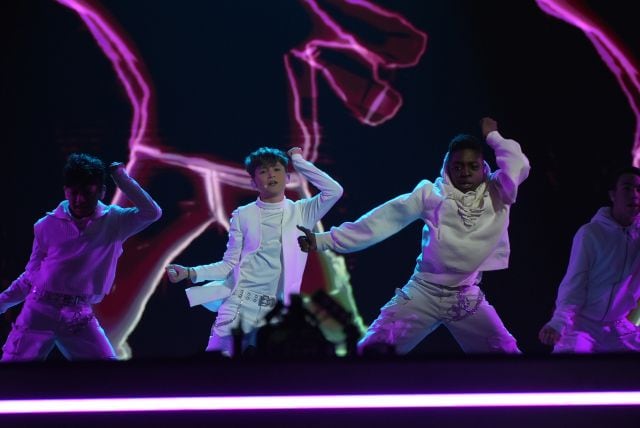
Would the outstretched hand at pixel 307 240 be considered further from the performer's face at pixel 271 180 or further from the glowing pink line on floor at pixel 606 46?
the glowing pink line on floor at pixel 606 46

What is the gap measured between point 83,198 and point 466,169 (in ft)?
7.04

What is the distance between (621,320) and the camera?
4180mm

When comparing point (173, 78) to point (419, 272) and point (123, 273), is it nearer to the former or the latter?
point (123, 273)

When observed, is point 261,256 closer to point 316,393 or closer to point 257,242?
point 257,242

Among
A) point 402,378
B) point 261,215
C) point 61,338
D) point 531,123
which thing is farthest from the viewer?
point 531,123

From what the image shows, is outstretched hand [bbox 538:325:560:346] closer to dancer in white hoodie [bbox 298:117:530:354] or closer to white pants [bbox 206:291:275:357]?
dancer in white hoodie [bbox 298:117:530:354]

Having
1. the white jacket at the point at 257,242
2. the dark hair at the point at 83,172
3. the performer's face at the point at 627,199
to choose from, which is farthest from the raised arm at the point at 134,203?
the performer's face at the point at 627,199

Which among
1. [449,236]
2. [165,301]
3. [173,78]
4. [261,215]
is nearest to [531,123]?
[449,236]

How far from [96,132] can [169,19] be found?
93 centimetres

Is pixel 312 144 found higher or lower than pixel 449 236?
higher

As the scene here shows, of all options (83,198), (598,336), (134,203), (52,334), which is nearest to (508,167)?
(598,336)

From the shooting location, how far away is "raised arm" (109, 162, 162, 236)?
4.11 metres

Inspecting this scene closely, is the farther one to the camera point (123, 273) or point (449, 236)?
point (123, 273)

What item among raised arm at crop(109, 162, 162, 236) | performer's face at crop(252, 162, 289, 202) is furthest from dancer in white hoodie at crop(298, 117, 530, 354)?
raised arm at crop(109, 162, 162, 236)
